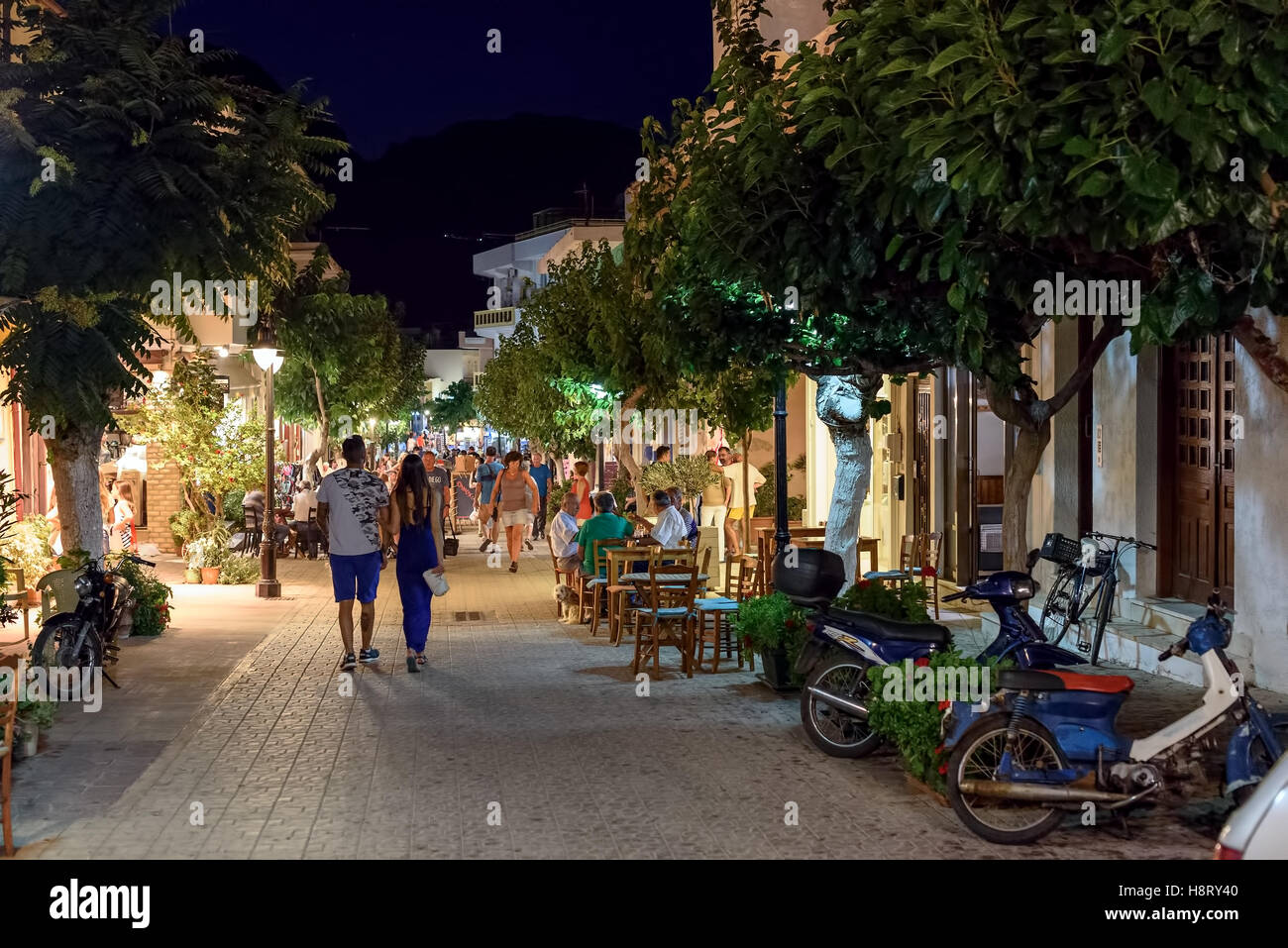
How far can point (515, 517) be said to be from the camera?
901 inches

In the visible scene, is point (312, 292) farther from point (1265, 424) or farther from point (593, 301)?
point (1265, 424)

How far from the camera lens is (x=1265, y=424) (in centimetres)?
1082

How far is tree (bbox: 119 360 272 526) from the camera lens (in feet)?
71.2

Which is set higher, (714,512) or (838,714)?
(714,512)

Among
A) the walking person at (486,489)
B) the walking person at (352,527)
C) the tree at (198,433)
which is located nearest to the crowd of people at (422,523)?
the walking person at (352,527)

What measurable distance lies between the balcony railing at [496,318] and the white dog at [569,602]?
6573cm

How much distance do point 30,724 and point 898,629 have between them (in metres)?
5.46

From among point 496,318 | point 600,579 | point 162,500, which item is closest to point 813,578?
point 600,579

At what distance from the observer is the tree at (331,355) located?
34.1 meters

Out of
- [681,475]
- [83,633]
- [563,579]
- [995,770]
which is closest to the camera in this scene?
[995,770]

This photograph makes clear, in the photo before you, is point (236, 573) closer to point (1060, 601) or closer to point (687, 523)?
point (687, 523)

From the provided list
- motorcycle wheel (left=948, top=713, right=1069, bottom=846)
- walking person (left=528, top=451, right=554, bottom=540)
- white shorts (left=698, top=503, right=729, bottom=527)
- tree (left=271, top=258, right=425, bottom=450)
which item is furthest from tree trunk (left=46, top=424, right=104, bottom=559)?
tree (left=271, top=258, right=425, bottom=450)

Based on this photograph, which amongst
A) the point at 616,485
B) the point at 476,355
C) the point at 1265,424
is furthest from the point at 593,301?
the point at 476,355
